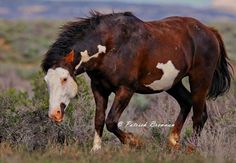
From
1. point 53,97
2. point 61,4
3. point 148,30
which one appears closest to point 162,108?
point 148,30

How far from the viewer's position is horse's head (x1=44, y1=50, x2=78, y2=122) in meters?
9.14

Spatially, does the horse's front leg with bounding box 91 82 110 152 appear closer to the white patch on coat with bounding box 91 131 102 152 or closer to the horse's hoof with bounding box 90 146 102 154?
the white patch on coat with bounding box 91 131 102 152

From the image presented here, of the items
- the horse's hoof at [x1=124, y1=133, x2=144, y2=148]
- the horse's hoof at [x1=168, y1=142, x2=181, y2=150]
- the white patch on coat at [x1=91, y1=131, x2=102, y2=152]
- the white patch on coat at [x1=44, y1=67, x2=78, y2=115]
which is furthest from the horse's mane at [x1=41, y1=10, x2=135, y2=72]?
the horse's hoof at [x1=168, y1=142, x2=181, y2=150]

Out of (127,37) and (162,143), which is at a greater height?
(127,37)

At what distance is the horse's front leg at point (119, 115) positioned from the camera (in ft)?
32.1

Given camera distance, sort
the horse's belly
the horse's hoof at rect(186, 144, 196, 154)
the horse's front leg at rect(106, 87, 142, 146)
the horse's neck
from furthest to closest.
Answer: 1. the horse's belly
2. the horse's hoof at rect(186, 144, 196, 154)
3. the horse's front leg at rect(106, 87, 142, 146)
4. the horse's neck

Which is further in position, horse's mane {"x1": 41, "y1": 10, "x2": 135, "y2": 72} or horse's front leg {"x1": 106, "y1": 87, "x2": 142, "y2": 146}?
horse's front leg {"x1": 106, "y1": 87, "x2": 142, "y2": 146}

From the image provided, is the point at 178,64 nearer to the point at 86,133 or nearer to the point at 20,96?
the point at 86,133

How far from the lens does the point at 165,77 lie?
1048cm

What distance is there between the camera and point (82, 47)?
966 centimetres

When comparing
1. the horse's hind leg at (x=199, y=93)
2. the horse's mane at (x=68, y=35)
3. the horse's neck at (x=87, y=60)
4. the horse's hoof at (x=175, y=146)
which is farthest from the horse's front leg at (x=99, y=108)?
the horse's hind leg at (x=199, y=93)

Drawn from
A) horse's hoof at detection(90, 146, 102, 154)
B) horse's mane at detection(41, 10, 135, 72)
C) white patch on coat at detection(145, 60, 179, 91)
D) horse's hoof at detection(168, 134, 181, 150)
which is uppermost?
horse's mane at detection(41, 10, 135, 72)

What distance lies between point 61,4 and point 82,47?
173 meters

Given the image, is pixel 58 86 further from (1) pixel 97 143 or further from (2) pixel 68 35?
(1) pixel 97 143
